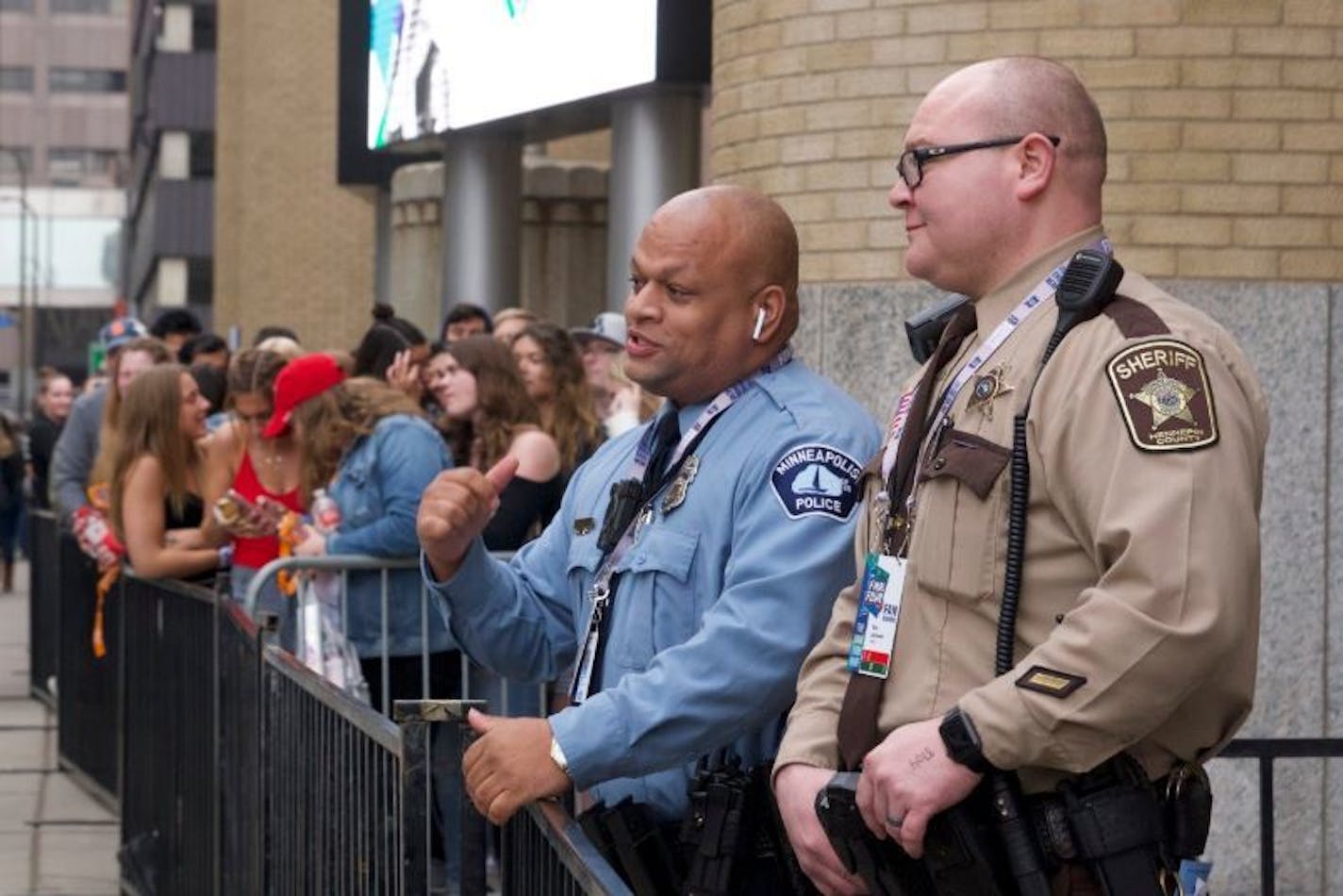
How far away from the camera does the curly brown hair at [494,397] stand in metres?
7.73

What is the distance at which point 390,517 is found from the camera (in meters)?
7.54

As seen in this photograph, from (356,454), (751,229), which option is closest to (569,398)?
(356,454)

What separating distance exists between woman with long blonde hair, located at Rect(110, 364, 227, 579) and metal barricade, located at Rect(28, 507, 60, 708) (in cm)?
356

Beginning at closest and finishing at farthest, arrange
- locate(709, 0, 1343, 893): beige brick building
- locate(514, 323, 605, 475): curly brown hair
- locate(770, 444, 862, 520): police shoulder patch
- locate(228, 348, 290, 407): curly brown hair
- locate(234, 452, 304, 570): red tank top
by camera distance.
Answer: locate(770, 444, 862, 520): police shoulder patch, locate(709, 0, 1343, 893): beige brick building, locate(514, 323, 605, 475): curly brown hair, locate(234, 452, 304, 570): red tank top, locate(228, 348, 290, 407): curly brown hair

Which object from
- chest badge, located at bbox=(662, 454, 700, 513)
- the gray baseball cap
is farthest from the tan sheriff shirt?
the gray baseball cap

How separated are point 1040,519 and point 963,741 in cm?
31

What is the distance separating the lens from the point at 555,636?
438cm

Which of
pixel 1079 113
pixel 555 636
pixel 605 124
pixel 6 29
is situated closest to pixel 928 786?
pixel 1079 113

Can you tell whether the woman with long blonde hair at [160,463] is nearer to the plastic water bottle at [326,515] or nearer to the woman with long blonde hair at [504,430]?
the plastic water bottle at [326,515]

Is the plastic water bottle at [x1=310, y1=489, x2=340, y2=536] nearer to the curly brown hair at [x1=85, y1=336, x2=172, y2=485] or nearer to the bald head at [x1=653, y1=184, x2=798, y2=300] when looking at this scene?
the curly brown hair at [x1=85, y1=336, x2=172, y2=485]

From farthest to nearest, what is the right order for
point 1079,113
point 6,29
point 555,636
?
point 6,29, point 555,636, point 1079,113

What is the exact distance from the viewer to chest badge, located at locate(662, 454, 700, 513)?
13.0ft

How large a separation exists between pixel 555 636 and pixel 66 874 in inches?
204

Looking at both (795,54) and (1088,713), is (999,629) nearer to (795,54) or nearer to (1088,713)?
(1088,713)
